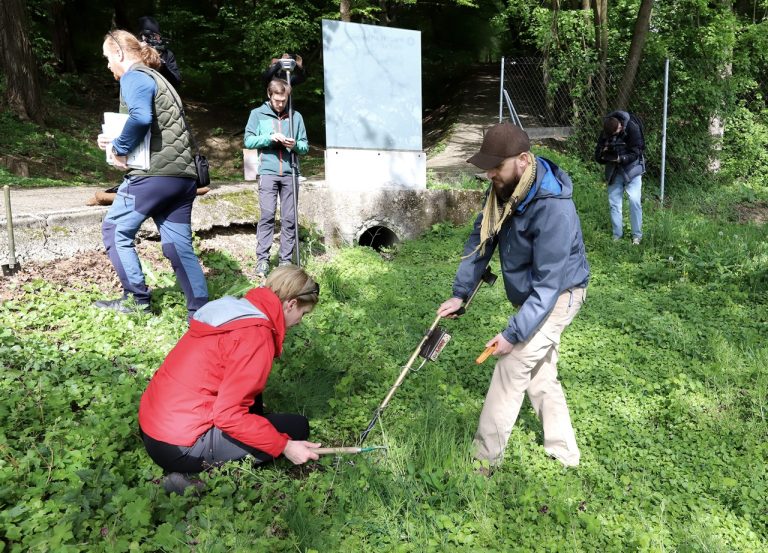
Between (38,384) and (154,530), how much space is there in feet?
4.59

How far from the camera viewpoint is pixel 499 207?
314 centimetres

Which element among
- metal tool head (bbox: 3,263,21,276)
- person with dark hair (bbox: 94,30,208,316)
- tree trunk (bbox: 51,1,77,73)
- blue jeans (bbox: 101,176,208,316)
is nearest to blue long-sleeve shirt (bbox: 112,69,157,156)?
person with dark hair (bbox: 94,30,208,316)

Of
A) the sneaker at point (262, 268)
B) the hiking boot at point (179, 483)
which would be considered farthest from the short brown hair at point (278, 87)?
the hiking boot at point (179, 483)

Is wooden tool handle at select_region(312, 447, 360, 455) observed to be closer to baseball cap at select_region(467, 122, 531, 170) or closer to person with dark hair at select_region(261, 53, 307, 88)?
baseball cap at select_region(467, 122, 531, 170)

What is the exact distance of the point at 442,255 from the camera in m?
7.62

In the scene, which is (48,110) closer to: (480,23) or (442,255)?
(442,255)

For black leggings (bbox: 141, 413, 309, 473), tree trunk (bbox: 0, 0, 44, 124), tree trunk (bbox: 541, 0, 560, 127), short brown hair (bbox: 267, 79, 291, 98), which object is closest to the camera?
black leggings (bbox: 141, 413, 309, 473)

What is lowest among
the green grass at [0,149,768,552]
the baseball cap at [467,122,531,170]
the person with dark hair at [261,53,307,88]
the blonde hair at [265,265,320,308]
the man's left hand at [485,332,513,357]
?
the green grass at [0,149,768,552]

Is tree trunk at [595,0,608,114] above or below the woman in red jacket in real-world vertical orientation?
above

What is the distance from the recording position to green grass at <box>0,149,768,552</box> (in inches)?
103

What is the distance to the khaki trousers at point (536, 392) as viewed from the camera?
123 inches

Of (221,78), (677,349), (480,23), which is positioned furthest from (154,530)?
(480,23)

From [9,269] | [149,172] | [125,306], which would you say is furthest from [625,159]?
[9,269]

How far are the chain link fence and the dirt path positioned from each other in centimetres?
163
